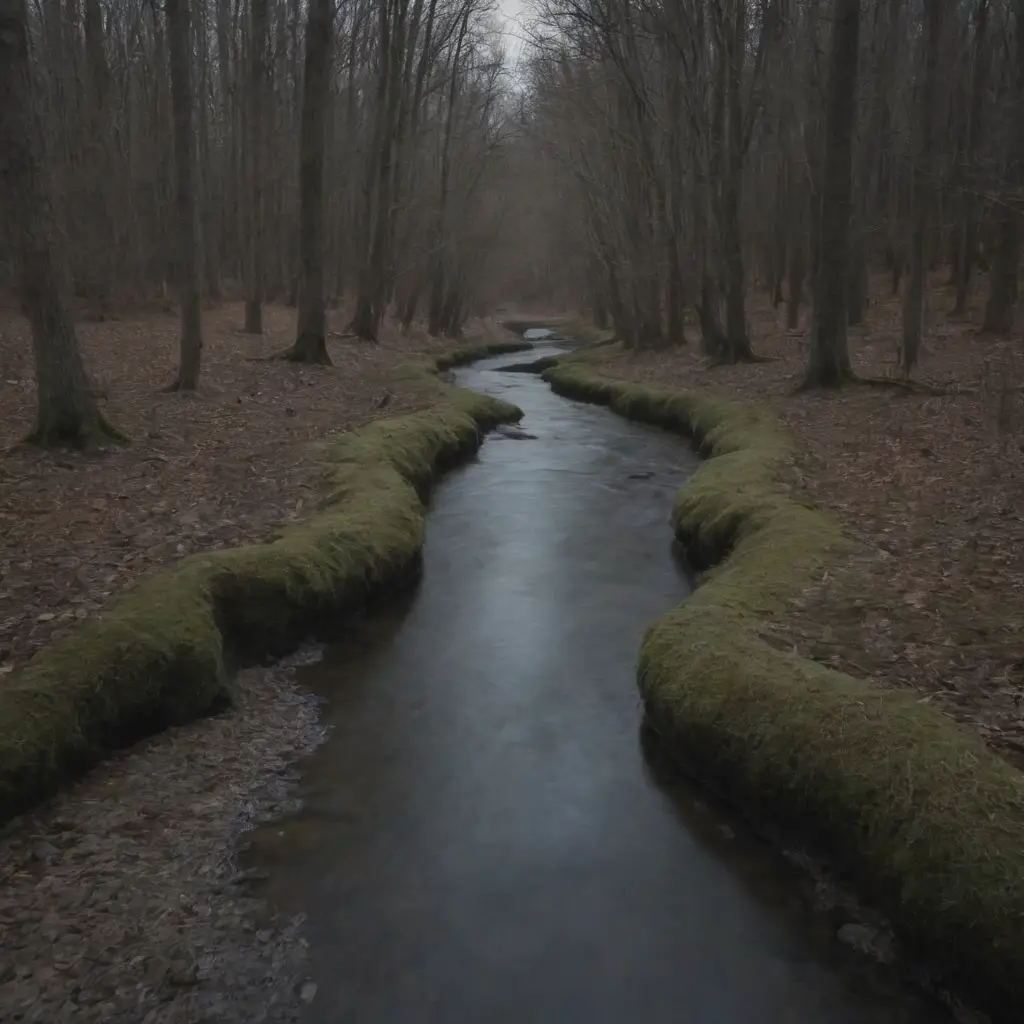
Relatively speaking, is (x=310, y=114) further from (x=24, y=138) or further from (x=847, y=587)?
(x=847, y=587)

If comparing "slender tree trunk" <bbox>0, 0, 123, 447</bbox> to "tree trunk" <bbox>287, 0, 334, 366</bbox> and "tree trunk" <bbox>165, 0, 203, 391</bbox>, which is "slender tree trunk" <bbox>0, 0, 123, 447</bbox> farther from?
"tree trunk" <bbox>287, 0, 334, 366</bbox>

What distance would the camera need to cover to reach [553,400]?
26.1 meters

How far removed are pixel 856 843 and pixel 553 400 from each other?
21693 mm

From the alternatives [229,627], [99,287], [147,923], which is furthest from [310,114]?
[147,923]

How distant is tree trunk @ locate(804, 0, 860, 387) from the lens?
52.1 ft

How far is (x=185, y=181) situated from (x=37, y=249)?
16.3 feet

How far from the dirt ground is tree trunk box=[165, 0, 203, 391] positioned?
71 cm

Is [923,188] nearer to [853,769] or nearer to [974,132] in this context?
[853,769]

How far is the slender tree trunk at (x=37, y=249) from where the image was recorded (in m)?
9.91

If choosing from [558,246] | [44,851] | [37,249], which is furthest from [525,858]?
[558,246]

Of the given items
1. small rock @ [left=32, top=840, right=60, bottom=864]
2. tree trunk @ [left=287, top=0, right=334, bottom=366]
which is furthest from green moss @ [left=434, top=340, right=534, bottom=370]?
small rock @ [left=32, top=840, right=60, bottom=864]

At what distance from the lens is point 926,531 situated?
9141 millimetres

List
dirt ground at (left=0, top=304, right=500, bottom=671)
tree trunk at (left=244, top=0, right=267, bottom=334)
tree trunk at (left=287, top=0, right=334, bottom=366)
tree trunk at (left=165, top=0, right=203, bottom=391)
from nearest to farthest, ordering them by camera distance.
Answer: dirt ground at (left=0, top=304, right=500, bottom=671) < tree trunk at (left=165, top=0, right=203, bottom=391) < tree trunk at (left=287, top=0, right=334, bottom=366) < tree trunk at (left=244, top=0, right=267, bottom=334)

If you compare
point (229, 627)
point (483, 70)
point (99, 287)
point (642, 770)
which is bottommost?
point (642, 770)
